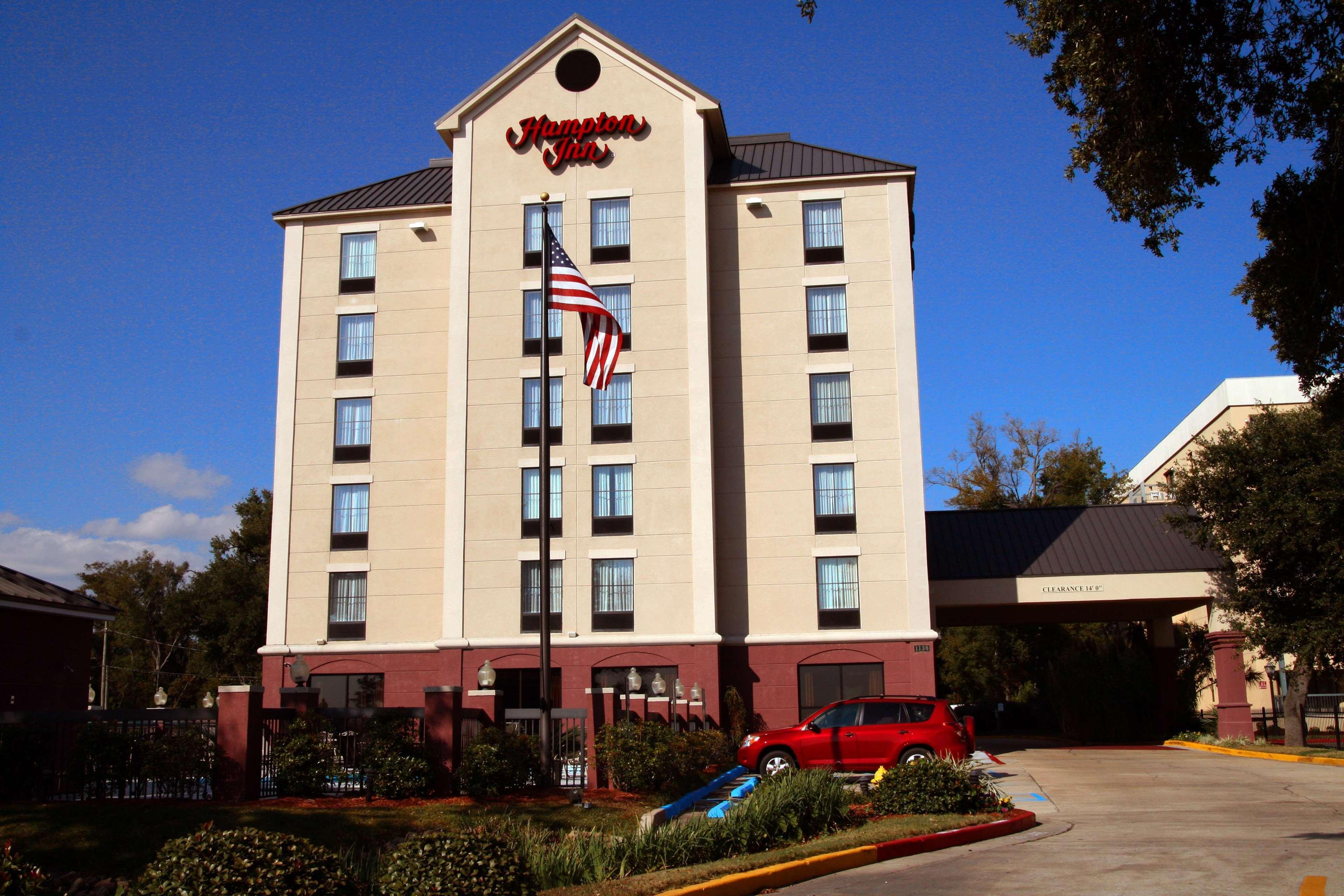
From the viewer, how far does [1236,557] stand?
35.0 m

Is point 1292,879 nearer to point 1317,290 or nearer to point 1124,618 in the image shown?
point 1317,290

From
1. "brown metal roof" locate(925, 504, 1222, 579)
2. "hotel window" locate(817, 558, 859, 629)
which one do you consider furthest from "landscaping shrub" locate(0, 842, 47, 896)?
"brown metal roof" locate(925, 504, 1222, 579)

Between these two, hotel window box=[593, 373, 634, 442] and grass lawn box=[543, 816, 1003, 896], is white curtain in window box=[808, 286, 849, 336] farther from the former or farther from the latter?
grass lawn box=[543, 816, 1003, 896]

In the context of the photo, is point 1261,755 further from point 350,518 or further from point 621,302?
point 350,518

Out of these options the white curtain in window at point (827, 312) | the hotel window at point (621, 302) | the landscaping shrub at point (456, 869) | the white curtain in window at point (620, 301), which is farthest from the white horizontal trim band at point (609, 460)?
the landscaping shrub at point (456, 869)

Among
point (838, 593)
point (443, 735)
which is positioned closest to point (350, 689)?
point (838, 593)

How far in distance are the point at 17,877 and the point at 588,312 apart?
14.3 meters

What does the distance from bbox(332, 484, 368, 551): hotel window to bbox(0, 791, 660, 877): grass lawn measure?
19458 mm

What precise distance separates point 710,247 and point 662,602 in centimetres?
1128

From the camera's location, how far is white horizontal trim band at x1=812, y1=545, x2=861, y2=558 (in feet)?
112

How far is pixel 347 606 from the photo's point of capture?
1393 inches

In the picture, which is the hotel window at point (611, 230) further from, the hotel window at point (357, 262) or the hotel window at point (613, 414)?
the hotel window at point (357, 262)

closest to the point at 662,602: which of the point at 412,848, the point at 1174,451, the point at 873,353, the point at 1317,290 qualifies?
the point at 873,353

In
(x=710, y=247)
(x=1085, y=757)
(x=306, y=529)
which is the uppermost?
(x=710, y=247)
